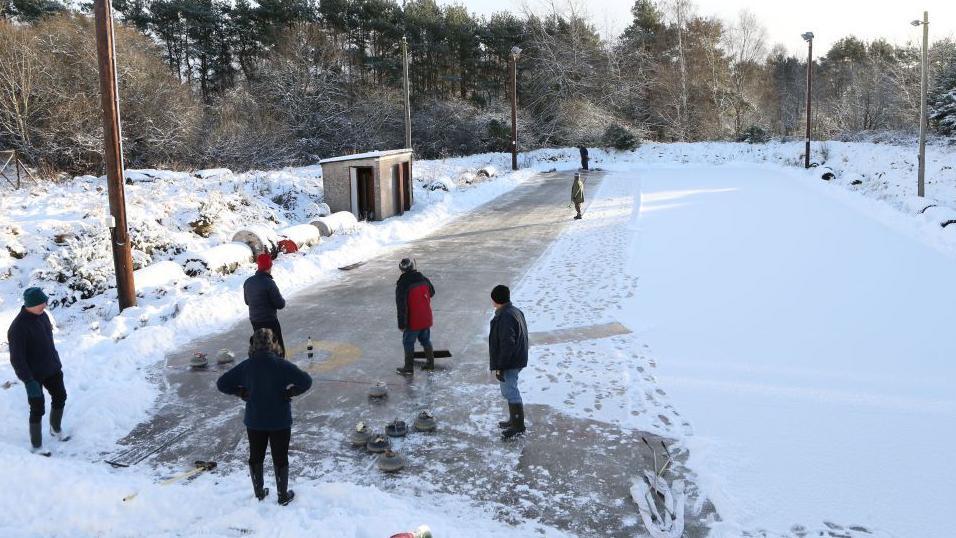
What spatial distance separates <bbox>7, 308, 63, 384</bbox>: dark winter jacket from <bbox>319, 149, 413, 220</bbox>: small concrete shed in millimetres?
15190

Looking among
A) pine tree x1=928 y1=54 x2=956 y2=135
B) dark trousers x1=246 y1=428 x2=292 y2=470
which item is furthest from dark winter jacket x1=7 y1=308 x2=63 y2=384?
pine tree x1=928 y1=54 x2=956 y2=135

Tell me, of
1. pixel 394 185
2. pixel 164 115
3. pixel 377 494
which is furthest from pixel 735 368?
pixel 164 115

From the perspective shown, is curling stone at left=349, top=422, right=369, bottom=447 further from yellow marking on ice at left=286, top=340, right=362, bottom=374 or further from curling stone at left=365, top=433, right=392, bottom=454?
yellow marking on ice at left=286, top=340, right=362, bottom=374

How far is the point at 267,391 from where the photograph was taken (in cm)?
557

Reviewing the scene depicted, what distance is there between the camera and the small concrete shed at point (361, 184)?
21734 mm

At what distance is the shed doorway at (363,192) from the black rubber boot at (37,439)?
50.7ft

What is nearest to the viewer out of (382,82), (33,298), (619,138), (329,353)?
(33,298)

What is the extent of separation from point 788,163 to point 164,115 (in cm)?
3349

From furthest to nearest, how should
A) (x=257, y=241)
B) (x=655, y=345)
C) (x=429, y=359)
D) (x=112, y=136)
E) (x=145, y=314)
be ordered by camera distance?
(x=257, y=241) → (x=145, y=314) → (x=112, y=136) → (x=655, y=345) → (x=429, y=359)

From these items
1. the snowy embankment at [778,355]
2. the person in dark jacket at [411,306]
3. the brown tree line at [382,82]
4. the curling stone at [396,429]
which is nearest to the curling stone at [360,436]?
the curling stone at [396,429]

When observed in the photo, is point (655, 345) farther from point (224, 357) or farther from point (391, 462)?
point (224, 357)

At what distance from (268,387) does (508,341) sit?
2368 mm

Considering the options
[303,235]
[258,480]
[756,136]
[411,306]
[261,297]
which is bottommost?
[258,480]

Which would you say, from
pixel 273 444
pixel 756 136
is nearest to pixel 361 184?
pixel 273 444
